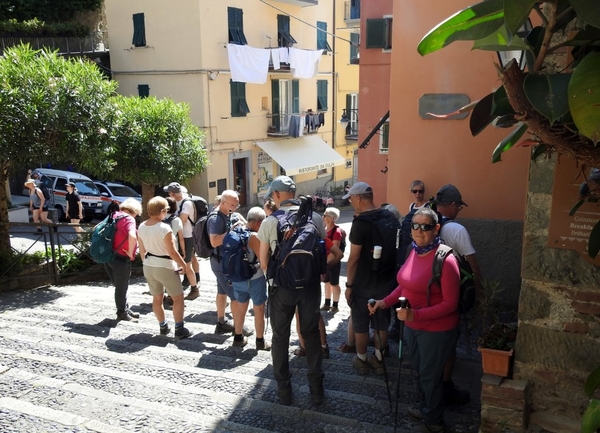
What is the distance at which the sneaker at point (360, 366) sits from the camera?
4469 millimetres

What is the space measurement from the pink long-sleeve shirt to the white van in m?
16.5

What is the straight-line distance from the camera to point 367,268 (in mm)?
4418

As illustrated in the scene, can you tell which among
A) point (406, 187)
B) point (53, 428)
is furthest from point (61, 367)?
point (406, 187)

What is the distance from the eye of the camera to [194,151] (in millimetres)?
12469

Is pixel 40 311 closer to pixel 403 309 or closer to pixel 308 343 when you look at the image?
pixel 308 343

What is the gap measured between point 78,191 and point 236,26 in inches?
358

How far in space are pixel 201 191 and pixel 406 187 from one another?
15.6 metres

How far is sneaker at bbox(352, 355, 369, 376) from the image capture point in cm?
447

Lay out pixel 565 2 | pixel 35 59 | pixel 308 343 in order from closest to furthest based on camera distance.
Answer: pixel 565 2 → pixel 308 343 → pixel 35 59

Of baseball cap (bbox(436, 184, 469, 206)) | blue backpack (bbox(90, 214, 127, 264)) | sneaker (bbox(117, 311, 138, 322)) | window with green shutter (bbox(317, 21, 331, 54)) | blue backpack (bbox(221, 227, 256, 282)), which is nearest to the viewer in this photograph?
baseball cap (bbox(436, 184, 469, 206))

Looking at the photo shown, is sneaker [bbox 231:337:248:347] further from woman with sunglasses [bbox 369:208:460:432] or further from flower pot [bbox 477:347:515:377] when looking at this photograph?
flower pot [bbox 477:347:515:377]

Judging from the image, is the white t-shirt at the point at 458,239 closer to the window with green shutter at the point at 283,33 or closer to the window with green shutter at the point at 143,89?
the window with green shutter at the point at 143,89

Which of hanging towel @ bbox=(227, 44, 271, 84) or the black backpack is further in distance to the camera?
hanging towel @ bbox=(227, 44, 271, 84)

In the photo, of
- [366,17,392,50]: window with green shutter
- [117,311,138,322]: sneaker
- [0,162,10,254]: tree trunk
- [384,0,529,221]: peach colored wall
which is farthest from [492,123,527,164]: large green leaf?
[366,17,392,50]: window with green shutter
